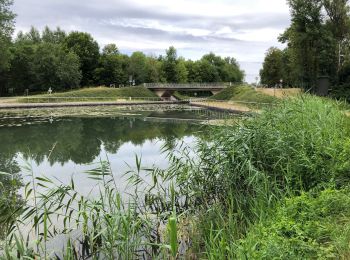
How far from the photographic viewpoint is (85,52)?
68.9 metres

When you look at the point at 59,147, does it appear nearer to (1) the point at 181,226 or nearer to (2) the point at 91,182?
(2) the point at 91,182

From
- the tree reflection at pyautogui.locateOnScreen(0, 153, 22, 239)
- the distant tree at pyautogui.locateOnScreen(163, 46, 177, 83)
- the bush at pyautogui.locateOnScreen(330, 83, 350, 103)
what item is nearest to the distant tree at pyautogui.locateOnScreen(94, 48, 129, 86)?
the distant tree at pyautogui.locateOnScreen(163, 46, 177, 83)

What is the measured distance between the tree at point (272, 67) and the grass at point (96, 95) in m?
Result: 19.0

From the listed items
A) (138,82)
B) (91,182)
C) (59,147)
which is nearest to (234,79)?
(138,82)

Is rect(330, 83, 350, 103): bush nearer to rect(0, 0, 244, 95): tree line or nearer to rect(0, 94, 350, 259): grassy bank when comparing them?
rect(0, 94, 350, 259): grassy bank

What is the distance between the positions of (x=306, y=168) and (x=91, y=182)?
5517 millimetres

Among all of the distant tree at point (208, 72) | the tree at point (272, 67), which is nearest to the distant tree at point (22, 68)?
the tree at point (272, 67)

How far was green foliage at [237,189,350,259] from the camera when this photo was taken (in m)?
3.82

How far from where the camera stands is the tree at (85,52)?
226ft

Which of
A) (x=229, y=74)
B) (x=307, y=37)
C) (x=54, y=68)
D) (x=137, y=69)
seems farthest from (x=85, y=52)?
(x=307, y=37)

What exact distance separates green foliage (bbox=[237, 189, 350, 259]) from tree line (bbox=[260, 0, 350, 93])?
1252 inches

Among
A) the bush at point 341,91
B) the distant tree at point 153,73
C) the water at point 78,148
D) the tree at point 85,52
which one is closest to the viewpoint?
the water at point 78,148

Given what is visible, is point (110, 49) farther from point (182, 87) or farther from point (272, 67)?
point (272, 67)

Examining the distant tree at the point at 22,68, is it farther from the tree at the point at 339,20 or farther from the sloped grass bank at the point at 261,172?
the sloped grass bank at the point at 261,172
